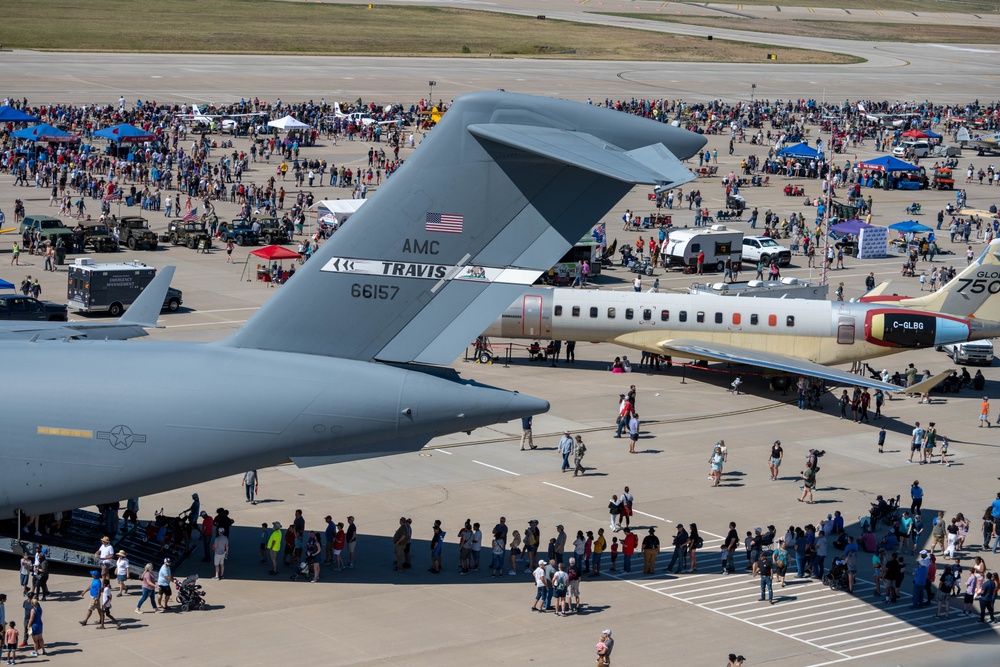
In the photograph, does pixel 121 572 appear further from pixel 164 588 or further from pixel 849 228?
pixel 849 228

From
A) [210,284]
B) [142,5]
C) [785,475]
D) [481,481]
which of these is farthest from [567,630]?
[142,5]

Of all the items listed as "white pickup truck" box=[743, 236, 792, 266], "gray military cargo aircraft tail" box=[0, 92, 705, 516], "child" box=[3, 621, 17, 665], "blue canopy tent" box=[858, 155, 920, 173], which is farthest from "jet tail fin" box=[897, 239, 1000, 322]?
"blue canopy tent" box=[858, 155, 920, 173]

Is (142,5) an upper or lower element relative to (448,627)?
upper

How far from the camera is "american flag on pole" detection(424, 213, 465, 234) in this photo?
1018 inches

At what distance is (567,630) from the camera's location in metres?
29.0

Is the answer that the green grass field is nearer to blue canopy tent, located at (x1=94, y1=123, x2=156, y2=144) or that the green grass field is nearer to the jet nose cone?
blue canopy tent, located at (x1=94, y1=123, x2=156, y2=144)

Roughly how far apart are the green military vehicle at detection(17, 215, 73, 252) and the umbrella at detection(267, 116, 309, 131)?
38228 mm

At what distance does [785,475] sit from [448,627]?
16.3 meters

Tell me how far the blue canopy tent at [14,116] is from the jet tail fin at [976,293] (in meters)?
71.4

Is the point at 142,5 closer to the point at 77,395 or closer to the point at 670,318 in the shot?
the point at 670,318

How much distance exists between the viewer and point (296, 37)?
176 metres

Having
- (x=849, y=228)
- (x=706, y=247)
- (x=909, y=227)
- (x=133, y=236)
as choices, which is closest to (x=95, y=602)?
(x=133, y=236)

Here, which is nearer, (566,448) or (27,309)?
(566,448)

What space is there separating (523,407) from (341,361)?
12.4ft
